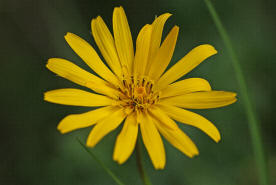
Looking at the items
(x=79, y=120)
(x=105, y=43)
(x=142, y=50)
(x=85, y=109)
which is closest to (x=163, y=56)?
(x=142, y=50)

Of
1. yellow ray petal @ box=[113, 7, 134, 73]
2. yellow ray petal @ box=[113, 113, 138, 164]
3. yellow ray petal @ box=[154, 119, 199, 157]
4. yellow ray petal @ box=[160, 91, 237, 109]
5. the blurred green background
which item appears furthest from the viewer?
the blurred green background

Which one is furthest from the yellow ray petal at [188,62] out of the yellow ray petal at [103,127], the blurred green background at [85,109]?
the blurred green background at [85,109]

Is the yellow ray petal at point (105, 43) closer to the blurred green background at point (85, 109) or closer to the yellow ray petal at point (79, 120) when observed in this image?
the yellow ray petal at point (79, 120)

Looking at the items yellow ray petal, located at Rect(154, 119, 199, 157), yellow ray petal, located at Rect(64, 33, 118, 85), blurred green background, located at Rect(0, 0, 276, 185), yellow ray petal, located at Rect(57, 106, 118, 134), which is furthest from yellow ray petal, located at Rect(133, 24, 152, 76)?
blurred green background, located at Rect(0, 0, 276, 185)

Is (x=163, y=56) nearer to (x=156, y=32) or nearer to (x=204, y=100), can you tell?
(x=156, y=32)

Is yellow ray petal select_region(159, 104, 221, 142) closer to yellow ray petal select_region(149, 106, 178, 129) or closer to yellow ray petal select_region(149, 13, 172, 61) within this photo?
yellow ray petal select_region(149, 106, 178, 129)

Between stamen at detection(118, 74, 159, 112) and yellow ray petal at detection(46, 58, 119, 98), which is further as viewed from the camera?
stamen at detection(118, 74, 159, 112)

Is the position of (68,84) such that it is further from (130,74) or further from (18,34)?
(130,74)

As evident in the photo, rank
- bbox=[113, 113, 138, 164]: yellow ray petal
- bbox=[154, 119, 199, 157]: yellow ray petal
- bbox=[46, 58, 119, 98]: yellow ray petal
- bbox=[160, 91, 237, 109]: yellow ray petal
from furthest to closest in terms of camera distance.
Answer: bbox=[46, 58, 119, 98]: yellow ray petal → bbox=[160, 91, 237, 109]: yellow ray petal → bbox=[154, 119, 199, 157]: yellow ray petal → bbox=[113, 113, 138, 164]: yellow ray petal
